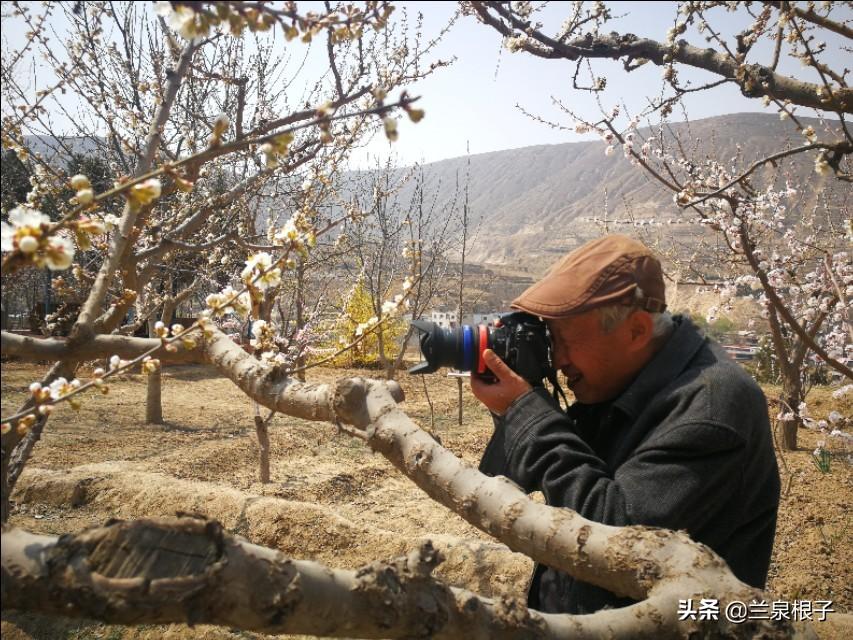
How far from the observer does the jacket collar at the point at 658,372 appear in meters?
1.35

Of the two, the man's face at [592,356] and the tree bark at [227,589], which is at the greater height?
the man's face at [592,356]

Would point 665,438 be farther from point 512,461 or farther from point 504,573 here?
point 504,573

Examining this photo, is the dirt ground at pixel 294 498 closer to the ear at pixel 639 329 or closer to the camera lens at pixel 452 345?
the camera lens at pixel 452 345

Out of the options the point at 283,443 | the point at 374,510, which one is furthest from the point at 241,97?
the point at 283,443

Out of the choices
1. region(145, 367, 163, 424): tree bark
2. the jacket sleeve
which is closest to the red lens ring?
the jacket sleeve

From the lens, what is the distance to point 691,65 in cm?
273

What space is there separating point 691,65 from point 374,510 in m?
3.57

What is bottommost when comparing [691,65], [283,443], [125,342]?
[283,443]

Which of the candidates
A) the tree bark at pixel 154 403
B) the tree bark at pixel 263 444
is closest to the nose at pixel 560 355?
the tree bark at pixel 263 444

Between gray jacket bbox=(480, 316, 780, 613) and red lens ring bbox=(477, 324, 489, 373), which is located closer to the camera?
gray jacket bbox=(480, 316, 780, 613)

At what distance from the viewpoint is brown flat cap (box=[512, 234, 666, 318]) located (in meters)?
1.32

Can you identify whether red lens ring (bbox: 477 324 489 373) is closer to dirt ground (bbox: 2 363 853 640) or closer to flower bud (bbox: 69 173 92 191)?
flower bud (bbox: 69 173 92 191)

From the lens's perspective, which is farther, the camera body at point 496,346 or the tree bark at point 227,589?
the camera body at point 496,346

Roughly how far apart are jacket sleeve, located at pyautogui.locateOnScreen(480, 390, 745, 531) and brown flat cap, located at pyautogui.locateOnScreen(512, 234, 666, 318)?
0.27 m
